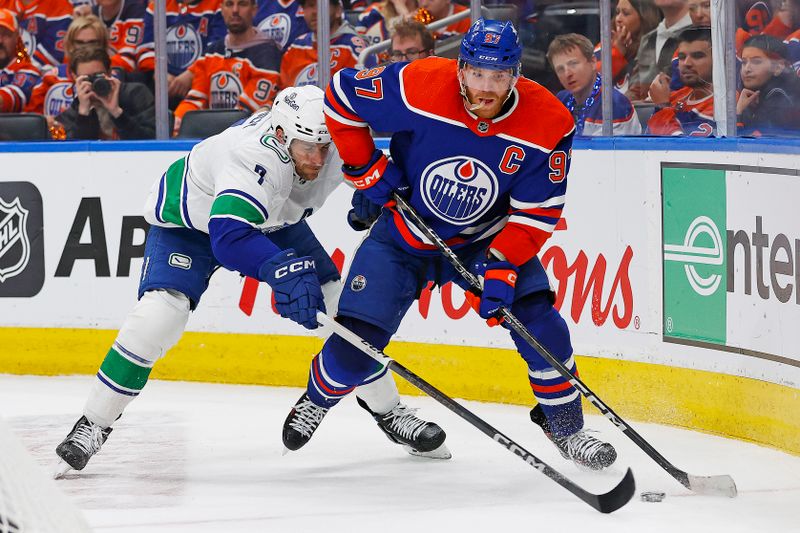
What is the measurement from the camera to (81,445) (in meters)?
3.86

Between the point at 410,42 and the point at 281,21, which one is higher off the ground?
the point at 281,21

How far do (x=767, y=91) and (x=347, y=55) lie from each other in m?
1.77

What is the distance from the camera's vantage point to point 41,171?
5605mm

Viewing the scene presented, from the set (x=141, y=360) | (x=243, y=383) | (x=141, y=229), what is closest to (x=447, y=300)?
(x=243, y=383)

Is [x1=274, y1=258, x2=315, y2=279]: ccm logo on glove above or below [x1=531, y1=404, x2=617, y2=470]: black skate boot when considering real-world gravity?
above

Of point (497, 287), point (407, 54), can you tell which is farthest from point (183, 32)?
point (497, 287)

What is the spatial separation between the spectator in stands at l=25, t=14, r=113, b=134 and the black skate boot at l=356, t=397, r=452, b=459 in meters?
2.28

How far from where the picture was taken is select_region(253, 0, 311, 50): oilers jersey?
563cm

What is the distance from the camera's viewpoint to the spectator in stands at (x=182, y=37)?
5.69m

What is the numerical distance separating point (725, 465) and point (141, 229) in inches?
98.7

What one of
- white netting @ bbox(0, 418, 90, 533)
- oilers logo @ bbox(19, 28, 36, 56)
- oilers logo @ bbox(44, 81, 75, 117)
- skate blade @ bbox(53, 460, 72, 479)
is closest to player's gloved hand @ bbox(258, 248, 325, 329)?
skate blade @ bbox(53, 460, 72, 479)

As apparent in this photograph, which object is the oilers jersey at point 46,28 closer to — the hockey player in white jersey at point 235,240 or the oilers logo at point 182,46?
the oilers logo at point 182,46

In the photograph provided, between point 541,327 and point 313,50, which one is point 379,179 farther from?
point 313,50

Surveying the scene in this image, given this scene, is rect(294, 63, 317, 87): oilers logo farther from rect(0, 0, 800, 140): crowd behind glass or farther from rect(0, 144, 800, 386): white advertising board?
rect(0, 144, 800, 386): white advertising board
